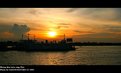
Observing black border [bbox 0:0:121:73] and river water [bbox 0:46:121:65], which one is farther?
river water [bbox 0:46:121:65]

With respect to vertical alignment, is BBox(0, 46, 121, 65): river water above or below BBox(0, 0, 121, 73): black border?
below
